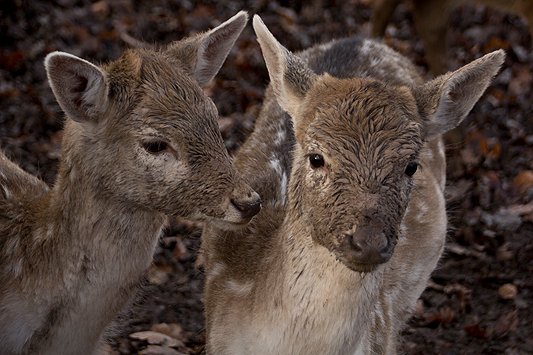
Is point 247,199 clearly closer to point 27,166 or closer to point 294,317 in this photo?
point 294,317

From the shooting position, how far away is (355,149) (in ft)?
13.3

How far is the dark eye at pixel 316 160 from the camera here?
13.6 feet

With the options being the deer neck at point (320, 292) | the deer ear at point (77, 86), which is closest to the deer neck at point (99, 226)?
the deer ear at point (77, 86)

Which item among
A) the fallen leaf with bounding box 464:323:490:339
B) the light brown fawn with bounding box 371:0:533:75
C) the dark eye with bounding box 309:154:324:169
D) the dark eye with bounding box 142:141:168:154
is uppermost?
the light brown fawn with bounding box 371:0:533:75

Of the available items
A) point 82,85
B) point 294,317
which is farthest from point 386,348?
point 82,85

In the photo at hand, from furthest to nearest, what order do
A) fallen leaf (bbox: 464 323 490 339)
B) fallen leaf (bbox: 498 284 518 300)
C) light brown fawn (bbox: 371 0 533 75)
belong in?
light brown fawn (bbox: 371 0 533 75), fallen leaf (bbox: 498 284 518 300), fallen leaf (bbox: 464 323 490 339)

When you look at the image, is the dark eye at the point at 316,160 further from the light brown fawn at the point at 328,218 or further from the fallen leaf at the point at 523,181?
the fallen leaf at the point at 523,181

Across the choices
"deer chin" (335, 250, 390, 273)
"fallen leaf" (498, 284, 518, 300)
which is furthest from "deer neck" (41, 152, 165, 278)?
"fallen leaf" (498, 284, 518, 300)

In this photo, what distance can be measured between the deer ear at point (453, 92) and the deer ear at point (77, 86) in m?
1.37

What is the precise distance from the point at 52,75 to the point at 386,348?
6.69ft

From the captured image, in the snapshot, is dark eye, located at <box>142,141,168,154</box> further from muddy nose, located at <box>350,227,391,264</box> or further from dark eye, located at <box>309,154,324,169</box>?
muddy nose, located at <box>350,227,391,264</box>

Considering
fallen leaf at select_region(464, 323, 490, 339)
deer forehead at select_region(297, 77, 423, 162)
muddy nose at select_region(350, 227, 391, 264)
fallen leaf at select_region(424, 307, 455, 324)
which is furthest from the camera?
fallen leaf at select_region(424, 307, 455, 324)

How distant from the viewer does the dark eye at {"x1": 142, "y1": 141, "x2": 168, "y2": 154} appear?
4480mm

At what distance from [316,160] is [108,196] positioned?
3.27 feet
